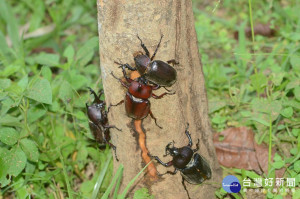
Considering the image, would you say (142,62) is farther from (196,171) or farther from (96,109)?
(96,109)

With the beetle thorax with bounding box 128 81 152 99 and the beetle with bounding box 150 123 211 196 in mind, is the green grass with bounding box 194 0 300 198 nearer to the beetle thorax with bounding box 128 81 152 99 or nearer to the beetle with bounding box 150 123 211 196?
the beetle with bounding box 150 123 211 196

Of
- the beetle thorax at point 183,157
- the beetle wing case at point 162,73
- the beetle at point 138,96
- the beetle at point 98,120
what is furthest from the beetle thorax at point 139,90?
the beetle at point 98,120

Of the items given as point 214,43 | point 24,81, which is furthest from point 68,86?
point 214,43

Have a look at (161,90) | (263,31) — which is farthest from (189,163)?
(263,31)

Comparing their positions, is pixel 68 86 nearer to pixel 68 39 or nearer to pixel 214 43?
pixel 68 39

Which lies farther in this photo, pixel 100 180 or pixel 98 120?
pixel 98 120

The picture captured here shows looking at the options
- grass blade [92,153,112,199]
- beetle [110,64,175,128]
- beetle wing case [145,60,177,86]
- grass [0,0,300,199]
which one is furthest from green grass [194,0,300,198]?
grass blade [92,153,112,199]

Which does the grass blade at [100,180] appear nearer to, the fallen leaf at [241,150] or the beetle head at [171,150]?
the beetle head at [171,150]
